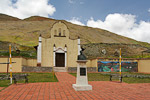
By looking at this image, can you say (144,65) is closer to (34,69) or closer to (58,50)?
(58,50)

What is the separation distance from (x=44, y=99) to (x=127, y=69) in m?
21.1

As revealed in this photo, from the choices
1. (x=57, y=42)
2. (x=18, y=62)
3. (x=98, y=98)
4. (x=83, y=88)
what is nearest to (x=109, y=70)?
(x=57, y=42)

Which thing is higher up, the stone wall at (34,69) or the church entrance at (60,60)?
the church entrance at (60,60)

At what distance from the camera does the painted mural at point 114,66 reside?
2288 centimetres

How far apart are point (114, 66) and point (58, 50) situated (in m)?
10.2

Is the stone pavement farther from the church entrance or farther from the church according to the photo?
the church entrance

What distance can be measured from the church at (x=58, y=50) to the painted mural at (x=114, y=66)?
4.89m

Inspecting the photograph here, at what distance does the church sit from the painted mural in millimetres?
4889

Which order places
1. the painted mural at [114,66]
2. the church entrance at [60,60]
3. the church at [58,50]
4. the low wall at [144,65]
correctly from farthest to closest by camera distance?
the church entrance at [60,60] < the church at [58,50] < the painted mural at [114,66] < the low wall at [144,65]

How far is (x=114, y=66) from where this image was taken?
23250 millimetres

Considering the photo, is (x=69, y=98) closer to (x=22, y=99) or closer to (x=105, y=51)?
(x=22, y=99)

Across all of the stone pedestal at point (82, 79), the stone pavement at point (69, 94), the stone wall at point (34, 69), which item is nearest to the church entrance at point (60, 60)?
the stone wall at point (34, 69)

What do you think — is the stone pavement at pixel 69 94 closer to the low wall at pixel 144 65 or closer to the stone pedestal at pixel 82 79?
the stone pedestal at pixel 82 79

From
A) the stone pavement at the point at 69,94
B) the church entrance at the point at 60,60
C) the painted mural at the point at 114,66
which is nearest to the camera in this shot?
the stone pavement at the point at 69,94
